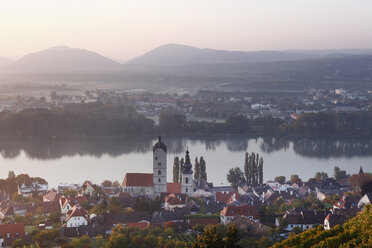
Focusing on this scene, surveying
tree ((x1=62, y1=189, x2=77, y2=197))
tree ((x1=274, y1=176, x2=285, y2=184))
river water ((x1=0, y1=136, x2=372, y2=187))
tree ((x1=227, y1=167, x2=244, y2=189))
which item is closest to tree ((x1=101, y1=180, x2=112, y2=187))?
river water ((x1=0, y1=136, x2=372, y2=187))

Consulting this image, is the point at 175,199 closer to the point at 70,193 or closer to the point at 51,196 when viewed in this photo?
the point at 70,193

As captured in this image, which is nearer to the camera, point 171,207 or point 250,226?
point 250,226

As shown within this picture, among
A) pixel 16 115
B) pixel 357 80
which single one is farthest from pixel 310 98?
pixel 16 115

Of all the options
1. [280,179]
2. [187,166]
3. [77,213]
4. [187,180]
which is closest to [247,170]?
[280,179]

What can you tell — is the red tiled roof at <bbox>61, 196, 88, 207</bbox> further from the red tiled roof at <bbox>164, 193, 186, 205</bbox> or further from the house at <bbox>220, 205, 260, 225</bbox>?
the house at <bbox>220, 205, 260, 225</bbox>

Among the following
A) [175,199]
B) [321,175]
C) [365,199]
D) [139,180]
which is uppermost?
[139,180]

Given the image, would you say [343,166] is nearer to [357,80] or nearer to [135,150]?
[135,150]
